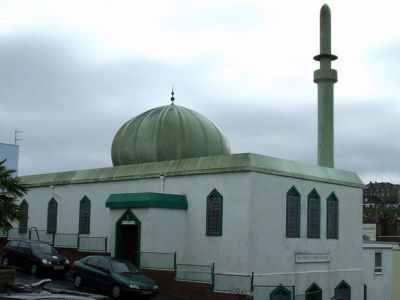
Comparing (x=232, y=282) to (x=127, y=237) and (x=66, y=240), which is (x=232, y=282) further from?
(x=66, y=240)

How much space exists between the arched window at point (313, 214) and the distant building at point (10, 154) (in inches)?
1239

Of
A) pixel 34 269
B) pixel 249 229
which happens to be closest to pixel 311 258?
pixel 249 229

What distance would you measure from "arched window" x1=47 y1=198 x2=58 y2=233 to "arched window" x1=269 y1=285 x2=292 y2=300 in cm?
1310

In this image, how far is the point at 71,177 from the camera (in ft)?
103

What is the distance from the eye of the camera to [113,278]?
2122 cm

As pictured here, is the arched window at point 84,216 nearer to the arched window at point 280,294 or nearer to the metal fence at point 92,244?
the metal fence at point 92,244

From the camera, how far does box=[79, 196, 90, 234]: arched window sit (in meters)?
30.1

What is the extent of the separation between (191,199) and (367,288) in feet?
37.0

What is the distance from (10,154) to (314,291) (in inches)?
1290

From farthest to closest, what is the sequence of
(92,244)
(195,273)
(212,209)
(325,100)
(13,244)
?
(325,100), (92,244), (13,244), (212,209), (195,273)

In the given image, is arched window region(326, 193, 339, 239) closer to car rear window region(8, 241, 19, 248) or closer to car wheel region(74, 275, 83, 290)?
car wheel region(74, 275, 83, 290)

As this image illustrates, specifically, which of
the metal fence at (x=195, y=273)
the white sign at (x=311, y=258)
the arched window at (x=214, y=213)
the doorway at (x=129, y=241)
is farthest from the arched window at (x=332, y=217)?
→ the doorway at (x=129, y=241)

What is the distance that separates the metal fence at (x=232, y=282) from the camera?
22.8 m

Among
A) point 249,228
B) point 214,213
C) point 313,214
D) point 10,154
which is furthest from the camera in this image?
point 10,154
